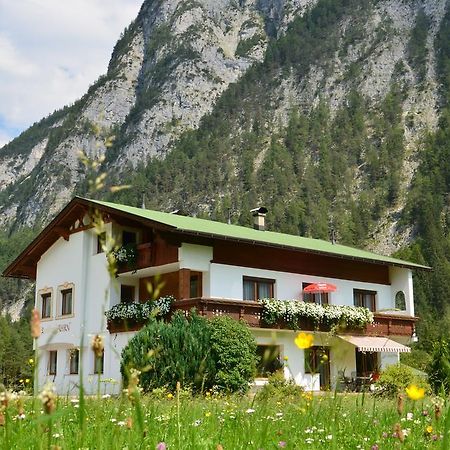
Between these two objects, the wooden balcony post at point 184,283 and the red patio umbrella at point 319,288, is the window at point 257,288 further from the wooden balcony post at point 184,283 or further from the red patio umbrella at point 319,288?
the wooden balcony post at point 184,283

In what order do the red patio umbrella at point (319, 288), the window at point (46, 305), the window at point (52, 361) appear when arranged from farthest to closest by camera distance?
the window at point (46, 305) < the window at point (52, 361) < the red patio umbrella at point (319, 288)

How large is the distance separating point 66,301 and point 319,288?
11960mm

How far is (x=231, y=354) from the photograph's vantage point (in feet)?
81.3

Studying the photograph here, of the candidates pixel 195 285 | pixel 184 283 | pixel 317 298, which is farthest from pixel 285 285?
pixel 184 283

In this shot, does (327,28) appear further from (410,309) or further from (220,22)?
(410,309)

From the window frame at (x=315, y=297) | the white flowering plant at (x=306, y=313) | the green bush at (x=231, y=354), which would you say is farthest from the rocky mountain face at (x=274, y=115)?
the green bush at (x=231, y=354)

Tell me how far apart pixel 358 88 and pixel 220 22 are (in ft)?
166

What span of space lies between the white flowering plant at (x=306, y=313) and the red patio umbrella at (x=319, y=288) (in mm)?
669

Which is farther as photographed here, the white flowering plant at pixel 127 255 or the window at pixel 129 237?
the window at pixel 129 237

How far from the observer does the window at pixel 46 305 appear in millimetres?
35000

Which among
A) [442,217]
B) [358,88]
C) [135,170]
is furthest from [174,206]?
[442,217]

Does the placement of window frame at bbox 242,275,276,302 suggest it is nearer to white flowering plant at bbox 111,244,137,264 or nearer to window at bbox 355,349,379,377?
white flowering plant at bbox 111,244,137,264

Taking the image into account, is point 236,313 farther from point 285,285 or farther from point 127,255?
point 127,255

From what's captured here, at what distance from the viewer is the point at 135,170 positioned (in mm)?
136000
